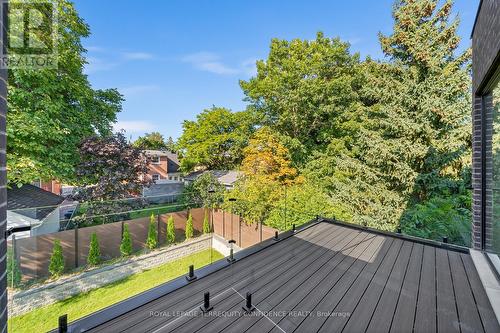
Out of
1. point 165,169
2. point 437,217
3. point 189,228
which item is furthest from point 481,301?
point 165,169

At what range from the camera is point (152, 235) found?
25.0 ft

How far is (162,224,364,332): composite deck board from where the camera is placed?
155cm

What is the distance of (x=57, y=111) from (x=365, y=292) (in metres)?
8.55

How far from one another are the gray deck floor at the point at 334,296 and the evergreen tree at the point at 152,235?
608cm

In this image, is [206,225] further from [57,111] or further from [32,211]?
[57,111]

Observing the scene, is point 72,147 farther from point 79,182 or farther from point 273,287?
point 273,287

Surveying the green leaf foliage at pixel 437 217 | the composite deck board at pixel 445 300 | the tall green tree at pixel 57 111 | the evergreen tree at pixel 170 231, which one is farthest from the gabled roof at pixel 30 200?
the green leaf foliage at pixel 437 217

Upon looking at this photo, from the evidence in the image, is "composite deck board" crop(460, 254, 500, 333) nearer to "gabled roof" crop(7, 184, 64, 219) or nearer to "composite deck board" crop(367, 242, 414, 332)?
"composite deck board" crop(367, 242, 414, 332)

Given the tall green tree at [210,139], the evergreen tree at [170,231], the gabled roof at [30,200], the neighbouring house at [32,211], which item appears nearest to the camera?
the neighbouring house at [32,211]

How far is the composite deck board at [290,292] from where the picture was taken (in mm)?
1581

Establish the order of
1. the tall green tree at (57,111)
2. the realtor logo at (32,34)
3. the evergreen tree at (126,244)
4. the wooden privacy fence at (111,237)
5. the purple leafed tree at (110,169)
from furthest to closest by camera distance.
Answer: the purple leafed tree at (110,169), the evergreen tree at (126,244), the tall green tree at (57,111), the realtor logo at (32,34), the wooden privacy fence at (111,237)

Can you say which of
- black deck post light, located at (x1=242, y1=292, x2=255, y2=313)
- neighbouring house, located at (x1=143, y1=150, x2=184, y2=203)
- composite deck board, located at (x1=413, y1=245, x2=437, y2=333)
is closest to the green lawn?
black deck post light, located at (x1=242, y1=292, x2=255, y2=313)

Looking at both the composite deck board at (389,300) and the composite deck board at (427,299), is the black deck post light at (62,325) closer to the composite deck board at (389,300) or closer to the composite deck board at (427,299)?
the composite deck board at (389,300)

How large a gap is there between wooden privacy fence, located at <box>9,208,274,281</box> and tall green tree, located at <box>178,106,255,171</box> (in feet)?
22.7
